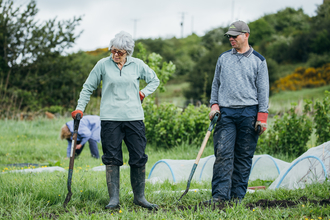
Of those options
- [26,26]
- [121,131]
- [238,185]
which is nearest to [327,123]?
[238,185]

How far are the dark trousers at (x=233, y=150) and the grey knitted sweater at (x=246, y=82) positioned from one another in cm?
8

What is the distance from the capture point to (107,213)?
2.70m

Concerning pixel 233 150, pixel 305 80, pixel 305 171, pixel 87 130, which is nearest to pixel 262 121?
pixel 233 150

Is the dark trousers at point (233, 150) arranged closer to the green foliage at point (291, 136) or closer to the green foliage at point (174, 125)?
the green foliage at point (291, 136)

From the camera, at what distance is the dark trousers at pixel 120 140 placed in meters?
3.01

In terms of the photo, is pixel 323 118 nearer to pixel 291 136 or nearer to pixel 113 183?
pixel 291 136

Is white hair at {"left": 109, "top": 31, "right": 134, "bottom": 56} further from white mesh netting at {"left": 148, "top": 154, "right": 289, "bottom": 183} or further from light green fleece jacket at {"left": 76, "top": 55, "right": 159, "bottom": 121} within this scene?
white mesh netting at {"left": 148, "top": 154, "right": 289, "bottom": 183}

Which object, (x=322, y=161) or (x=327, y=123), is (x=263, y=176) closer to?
(x=322, y=161)

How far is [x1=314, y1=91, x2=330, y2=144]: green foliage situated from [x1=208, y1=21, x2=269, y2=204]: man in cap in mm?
3038

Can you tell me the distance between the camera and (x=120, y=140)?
3.05 metres

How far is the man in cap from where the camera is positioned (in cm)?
322

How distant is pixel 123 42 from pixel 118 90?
456 mm

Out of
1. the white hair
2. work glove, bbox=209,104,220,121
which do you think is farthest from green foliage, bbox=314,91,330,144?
Result: the white hair

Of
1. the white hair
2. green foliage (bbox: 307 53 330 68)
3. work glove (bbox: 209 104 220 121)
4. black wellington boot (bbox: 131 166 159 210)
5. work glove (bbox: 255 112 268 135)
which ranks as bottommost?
black wellington boot (bbox: 131 166 159 210)
